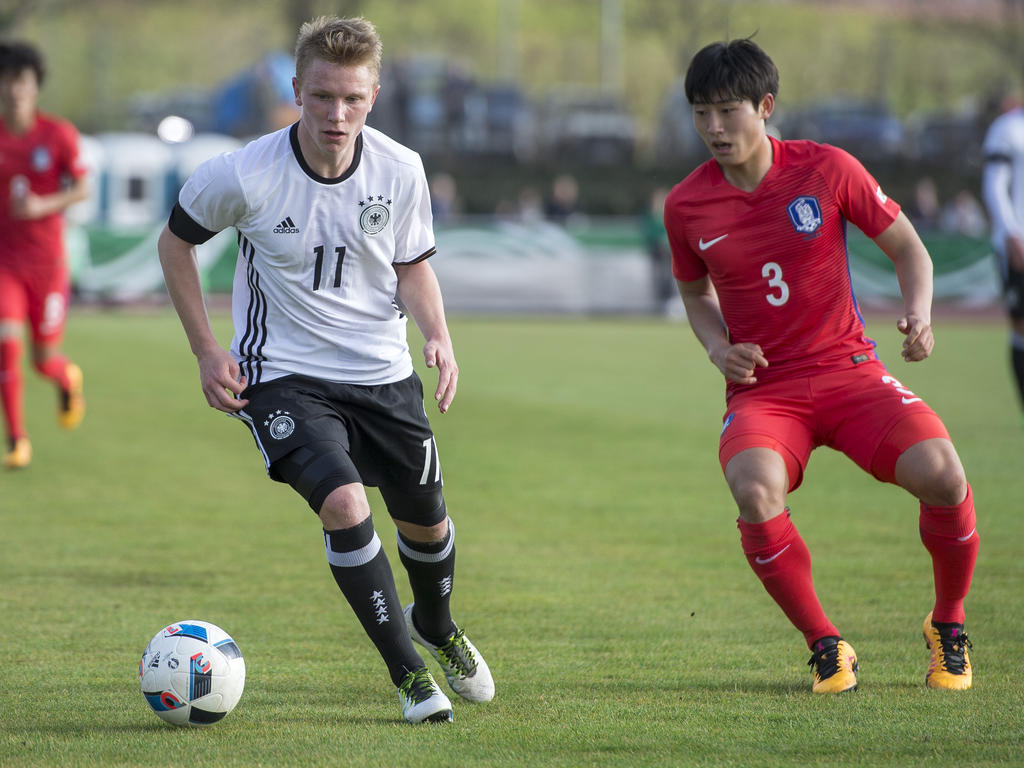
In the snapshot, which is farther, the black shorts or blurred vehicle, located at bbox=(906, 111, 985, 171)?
blurred vehicle, located at bbox=(906, 111, 985, 171)

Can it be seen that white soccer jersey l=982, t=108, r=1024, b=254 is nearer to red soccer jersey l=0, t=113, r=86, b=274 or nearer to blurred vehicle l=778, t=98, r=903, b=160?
red soccer jersey l=0, t=113, r=86, b=274

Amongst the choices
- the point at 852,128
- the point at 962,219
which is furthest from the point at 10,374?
the point at 852,128

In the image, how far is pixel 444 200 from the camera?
97.3ft

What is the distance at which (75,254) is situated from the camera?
986 inches

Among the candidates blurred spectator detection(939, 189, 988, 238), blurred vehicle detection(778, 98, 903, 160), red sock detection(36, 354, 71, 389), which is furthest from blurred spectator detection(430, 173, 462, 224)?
red sock detection(36, 354, 71, 389)

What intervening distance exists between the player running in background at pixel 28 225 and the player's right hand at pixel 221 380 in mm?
5495

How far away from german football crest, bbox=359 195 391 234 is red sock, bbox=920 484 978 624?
213 cm

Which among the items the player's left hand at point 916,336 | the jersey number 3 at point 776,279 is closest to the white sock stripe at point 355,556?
the jersey number 3 at point 776,279

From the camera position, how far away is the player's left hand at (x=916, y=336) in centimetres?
462

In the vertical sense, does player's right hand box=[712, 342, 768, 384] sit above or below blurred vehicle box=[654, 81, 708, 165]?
above

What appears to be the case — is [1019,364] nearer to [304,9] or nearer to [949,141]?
[949,141]

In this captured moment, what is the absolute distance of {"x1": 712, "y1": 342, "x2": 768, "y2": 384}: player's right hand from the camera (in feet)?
15.8

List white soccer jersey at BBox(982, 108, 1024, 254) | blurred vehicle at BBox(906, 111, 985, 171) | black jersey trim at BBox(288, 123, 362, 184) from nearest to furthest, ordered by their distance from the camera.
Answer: black jersey trim at BBox(288, 123, 362, 184) < white soccer jersey at BBox(982, 108, 1024, 254) < blurred vehicle at BBox(906, 111, 985, 171)

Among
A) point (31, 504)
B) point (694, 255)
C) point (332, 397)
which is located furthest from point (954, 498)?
point (31, 504)
